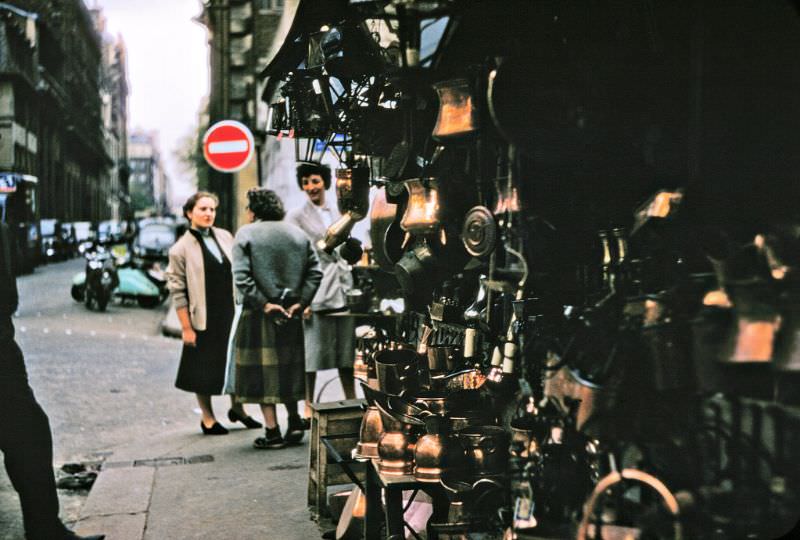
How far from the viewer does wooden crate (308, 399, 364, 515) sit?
464 cm

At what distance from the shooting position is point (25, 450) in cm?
437

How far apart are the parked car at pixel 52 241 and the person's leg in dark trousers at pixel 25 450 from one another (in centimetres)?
3476

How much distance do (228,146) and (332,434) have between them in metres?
8.40

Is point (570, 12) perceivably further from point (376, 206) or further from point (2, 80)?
point (2, 80)

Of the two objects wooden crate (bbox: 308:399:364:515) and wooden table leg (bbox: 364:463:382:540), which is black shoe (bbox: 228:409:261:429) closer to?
wooden crate (bbox: 308:399:364:515)

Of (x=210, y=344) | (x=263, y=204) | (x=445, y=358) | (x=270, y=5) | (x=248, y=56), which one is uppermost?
(x=270, y=5)

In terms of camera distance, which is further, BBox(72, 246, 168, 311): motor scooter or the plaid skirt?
BBox(72, 246, 168, 311): motor scooter

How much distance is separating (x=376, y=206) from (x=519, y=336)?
1.92 meters

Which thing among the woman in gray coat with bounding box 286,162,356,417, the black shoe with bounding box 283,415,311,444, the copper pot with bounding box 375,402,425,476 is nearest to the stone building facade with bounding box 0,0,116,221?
the woman in gray coat with bounding box 286,162,356,417

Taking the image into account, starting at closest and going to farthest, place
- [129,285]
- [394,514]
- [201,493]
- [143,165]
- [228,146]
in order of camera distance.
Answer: [394,514] < [201,493] < [228,146] < [129,285] < [143,165]

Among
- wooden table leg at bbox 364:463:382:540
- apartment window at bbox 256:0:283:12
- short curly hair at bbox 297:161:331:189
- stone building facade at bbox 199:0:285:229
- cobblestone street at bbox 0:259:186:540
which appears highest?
apartment window at bbox 256:0:283:12

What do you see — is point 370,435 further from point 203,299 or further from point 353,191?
point 203,299

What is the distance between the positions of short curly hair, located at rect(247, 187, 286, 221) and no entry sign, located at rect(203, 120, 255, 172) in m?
5.80

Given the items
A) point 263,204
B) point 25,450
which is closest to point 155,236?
point 263,204
